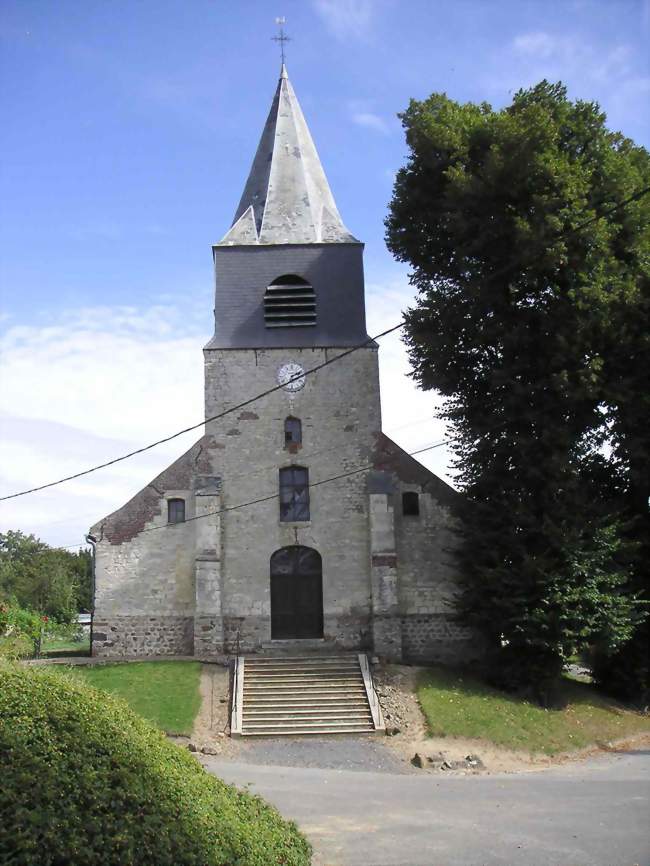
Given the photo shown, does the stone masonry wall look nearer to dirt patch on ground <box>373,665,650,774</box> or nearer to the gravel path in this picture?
dirt patch on ground <box>373,665,650,774</box>

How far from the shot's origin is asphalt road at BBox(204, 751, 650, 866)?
31.1ft

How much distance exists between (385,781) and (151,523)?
36.1ft

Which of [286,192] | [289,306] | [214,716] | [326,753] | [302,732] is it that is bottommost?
[326,753]

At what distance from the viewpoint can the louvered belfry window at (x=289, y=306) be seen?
24188 millimetres

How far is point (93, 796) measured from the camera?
6559 mm

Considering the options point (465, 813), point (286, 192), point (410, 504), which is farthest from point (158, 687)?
point (286, 192)

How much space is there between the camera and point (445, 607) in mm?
22688

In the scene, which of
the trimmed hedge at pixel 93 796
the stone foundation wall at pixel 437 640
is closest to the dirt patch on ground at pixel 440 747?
the stone foundation wall at pixel 437 640

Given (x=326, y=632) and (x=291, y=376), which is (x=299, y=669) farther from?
(x=291, y=376)

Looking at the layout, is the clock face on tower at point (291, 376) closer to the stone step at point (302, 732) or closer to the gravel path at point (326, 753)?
the stone step at point (302, 732)

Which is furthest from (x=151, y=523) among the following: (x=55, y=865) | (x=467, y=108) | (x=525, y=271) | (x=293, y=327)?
(x=55, y=865)

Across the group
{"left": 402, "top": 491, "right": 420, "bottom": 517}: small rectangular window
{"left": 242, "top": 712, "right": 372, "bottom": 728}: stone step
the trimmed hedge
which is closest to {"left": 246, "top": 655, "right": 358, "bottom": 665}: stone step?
{"left": 242, "top": 712, "right": 372, "bottom": 728}: stone step

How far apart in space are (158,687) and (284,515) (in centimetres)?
607

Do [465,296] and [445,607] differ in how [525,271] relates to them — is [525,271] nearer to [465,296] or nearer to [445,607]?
[465,296]
